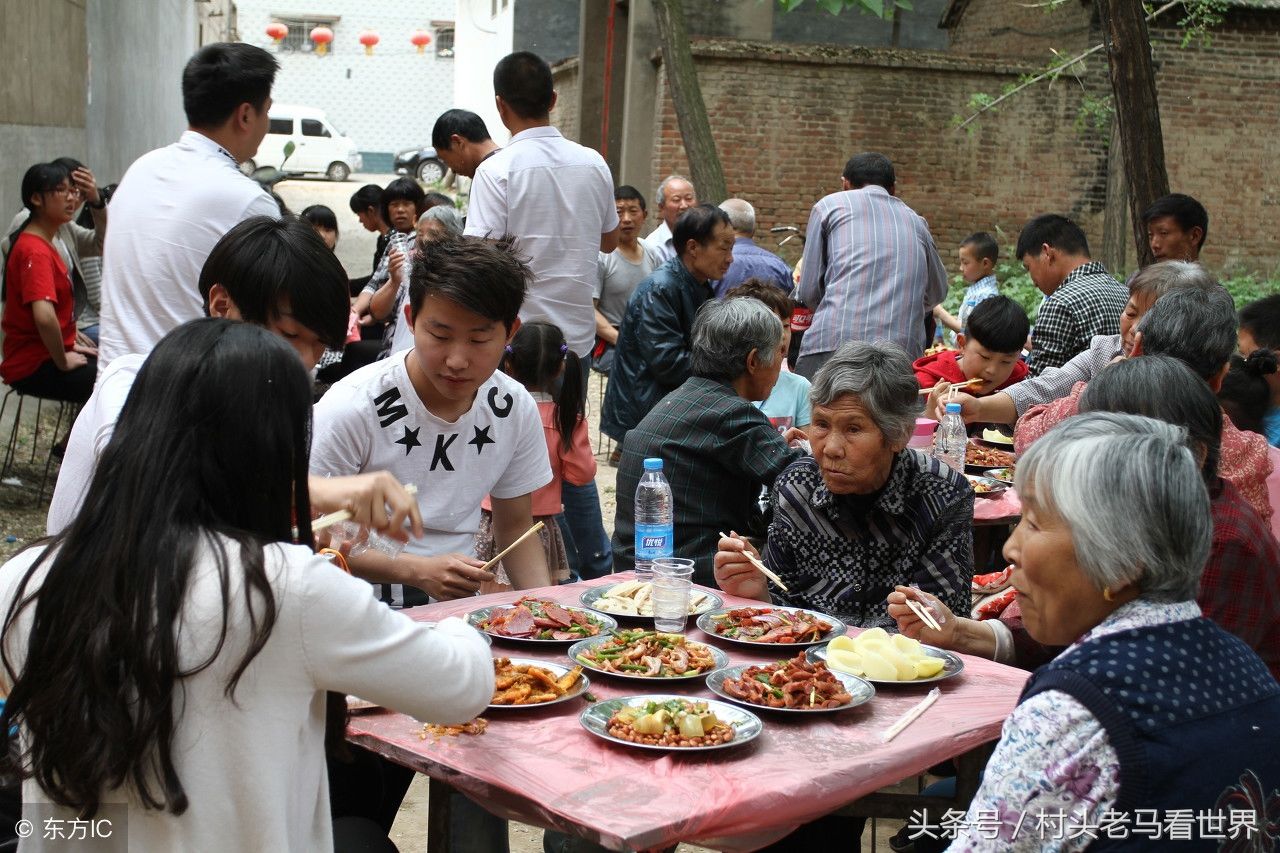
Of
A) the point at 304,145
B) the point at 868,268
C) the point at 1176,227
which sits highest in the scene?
the point at 1176,227

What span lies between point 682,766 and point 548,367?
2.88m

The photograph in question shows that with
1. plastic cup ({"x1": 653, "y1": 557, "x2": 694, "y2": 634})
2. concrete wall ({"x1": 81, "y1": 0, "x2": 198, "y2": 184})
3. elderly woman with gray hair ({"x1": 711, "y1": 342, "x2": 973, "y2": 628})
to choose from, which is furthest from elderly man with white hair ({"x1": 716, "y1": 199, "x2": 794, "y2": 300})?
concrete wall ({"x1": 81, "y1": 0, "x2": 198, "y2": 184})

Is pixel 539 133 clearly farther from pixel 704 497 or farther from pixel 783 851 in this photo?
pixel 783 851

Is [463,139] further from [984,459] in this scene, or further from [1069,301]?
[1069,301]

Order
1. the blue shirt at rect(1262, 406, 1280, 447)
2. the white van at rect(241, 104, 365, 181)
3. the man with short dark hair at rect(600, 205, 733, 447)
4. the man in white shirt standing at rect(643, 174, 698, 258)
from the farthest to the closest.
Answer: the white van at rect(241, 104, 365, 181)
the man in white shirt standing at rect(643, 174, 698, 258)
the man with short dark hair at rect(600, 205, 733, 447)
the blue shirt at rect(1262, 406, 1280, 447)

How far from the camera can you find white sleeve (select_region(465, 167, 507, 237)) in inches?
215

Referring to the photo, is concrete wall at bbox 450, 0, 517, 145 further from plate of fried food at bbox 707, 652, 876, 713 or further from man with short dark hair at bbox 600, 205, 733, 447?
plate of fried food at bbox 707, 652, 876, 713

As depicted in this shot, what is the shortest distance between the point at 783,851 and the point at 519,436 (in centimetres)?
130

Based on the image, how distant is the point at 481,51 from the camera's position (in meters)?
31.8

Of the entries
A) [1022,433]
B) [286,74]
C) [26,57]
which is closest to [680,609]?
[1022,433]

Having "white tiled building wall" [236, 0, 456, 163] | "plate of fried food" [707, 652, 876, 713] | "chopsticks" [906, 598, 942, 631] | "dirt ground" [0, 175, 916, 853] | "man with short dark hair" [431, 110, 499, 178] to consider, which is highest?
"white tiled building wall" [236, 0, 456, 163]

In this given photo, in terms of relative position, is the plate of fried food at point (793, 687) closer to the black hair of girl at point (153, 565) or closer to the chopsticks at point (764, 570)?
the chopsticks at point (764, 570)

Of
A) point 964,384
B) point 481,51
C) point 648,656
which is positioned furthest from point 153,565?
point 481,51

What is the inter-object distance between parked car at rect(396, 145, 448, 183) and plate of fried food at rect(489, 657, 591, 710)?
33.1 meters
